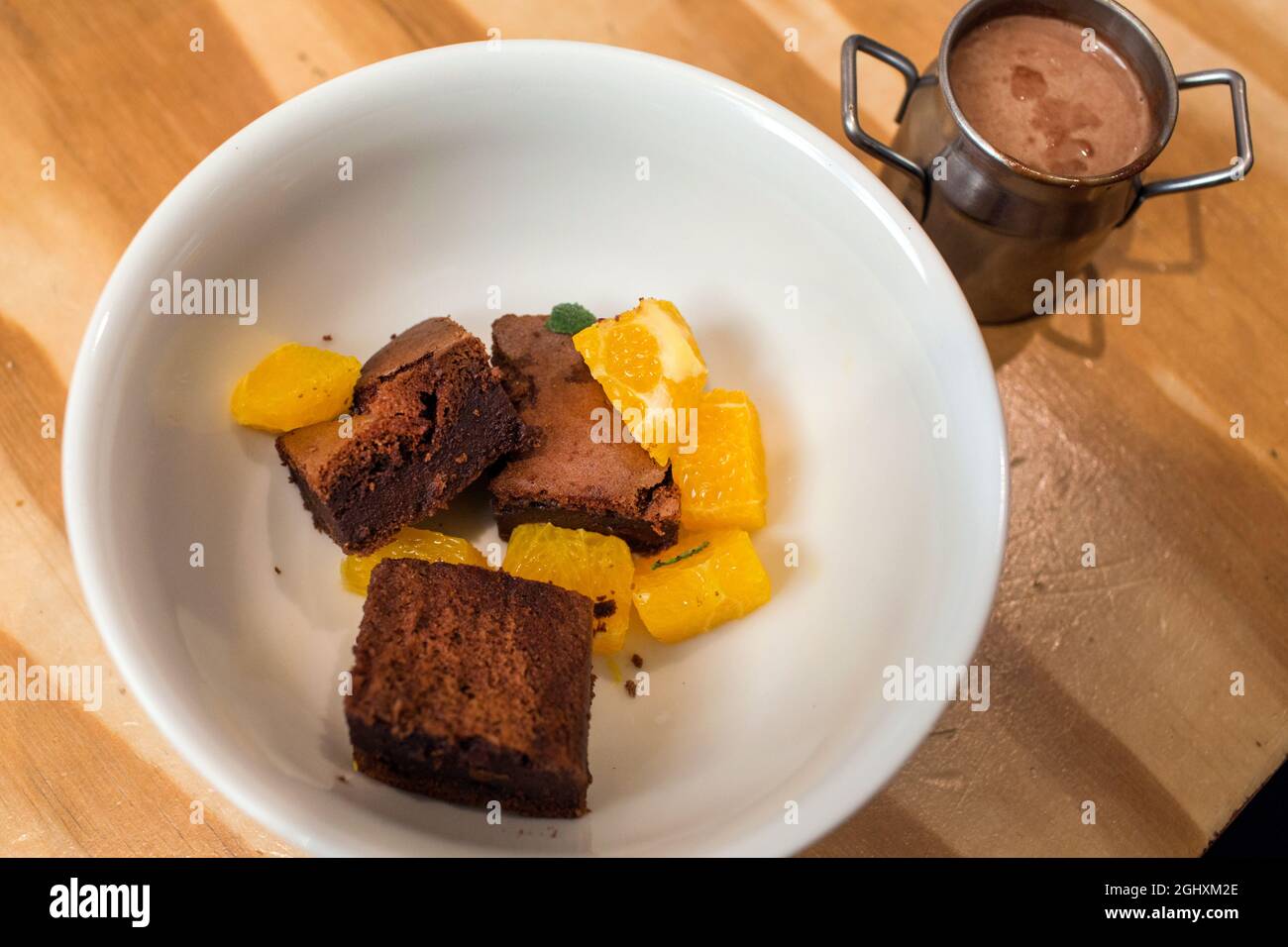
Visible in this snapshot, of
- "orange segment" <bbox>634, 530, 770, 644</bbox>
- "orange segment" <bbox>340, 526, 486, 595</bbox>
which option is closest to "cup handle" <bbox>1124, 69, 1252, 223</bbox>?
"orange segment" <bbox>634, 530, 770, 644</bbox>

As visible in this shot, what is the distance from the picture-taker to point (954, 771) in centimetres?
188

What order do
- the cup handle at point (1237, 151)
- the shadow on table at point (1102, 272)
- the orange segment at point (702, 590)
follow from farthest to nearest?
1. the shadow on table at point (1102, 272)
2. the cup handle at point (1237, 151)
3. the orange segment at point (702, 590)

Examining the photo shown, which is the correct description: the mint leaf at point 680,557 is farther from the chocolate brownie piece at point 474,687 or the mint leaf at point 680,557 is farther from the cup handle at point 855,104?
the cup handle at point 855,104

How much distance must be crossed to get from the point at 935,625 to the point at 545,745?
2.01 feet

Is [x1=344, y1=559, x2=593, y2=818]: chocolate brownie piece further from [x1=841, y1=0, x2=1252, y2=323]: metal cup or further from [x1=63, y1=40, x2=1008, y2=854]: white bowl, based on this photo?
[x1=841, y1=0, x2=1252, y2=323]: metal cup

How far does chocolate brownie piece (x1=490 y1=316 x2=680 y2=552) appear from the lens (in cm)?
183

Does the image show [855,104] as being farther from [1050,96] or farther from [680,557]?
[680,557]

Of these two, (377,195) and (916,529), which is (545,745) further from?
(377,195)

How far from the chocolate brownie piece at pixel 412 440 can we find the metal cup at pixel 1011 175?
2.92ft

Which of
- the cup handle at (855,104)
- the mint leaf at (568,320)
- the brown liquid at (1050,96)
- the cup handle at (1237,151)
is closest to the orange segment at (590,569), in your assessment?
the mint leaf at (568,320)

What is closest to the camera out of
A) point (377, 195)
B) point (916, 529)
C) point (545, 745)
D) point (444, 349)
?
point (545, 745)

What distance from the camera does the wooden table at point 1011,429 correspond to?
6.06ft
